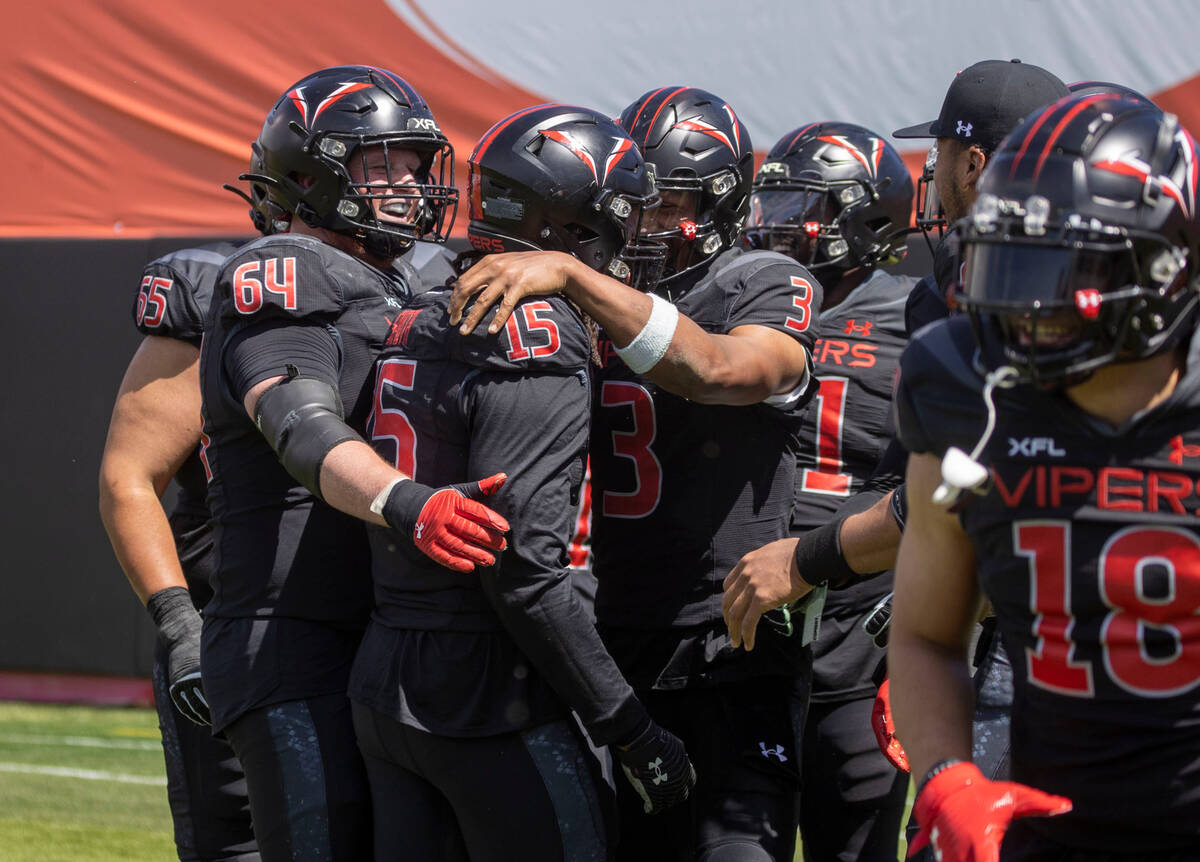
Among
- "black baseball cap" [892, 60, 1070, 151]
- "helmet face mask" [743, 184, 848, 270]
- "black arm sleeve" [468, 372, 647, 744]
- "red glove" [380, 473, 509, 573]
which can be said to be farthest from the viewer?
"helmet face mask" [743, 184, 848, 270]

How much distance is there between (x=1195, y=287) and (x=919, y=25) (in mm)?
5152

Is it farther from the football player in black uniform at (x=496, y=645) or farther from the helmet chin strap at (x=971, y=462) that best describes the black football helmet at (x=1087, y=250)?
the football player in black uniform at (x=496, y=645)

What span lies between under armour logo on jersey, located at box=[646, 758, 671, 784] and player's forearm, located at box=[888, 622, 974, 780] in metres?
0.66

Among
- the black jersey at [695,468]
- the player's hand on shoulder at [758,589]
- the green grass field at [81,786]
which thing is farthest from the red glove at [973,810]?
the green grass field at [81,786]

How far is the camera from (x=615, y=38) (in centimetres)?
703

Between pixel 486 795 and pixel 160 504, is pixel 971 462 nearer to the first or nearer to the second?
pixel 486 795

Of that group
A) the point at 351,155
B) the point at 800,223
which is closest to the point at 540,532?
the point at 351,155

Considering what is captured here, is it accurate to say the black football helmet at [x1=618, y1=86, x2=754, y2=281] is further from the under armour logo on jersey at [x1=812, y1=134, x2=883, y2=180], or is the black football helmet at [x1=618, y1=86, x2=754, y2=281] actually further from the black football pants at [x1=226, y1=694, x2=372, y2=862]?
the black football pants at [x1=226, y1=694, x2=372, y2=862]

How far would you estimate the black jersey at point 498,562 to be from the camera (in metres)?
2.34

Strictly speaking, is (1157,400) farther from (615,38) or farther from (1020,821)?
(615,38)

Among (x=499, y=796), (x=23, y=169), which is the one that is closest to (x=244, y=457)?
(x=499, y=796)

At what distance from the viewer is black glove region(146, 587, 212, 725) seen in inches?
Answer: 118

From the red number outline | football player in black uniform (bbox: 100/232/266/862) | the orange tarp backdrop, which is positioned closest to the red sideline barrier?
the orange tarp backdrop

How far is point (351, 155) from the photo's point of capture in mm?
3039
